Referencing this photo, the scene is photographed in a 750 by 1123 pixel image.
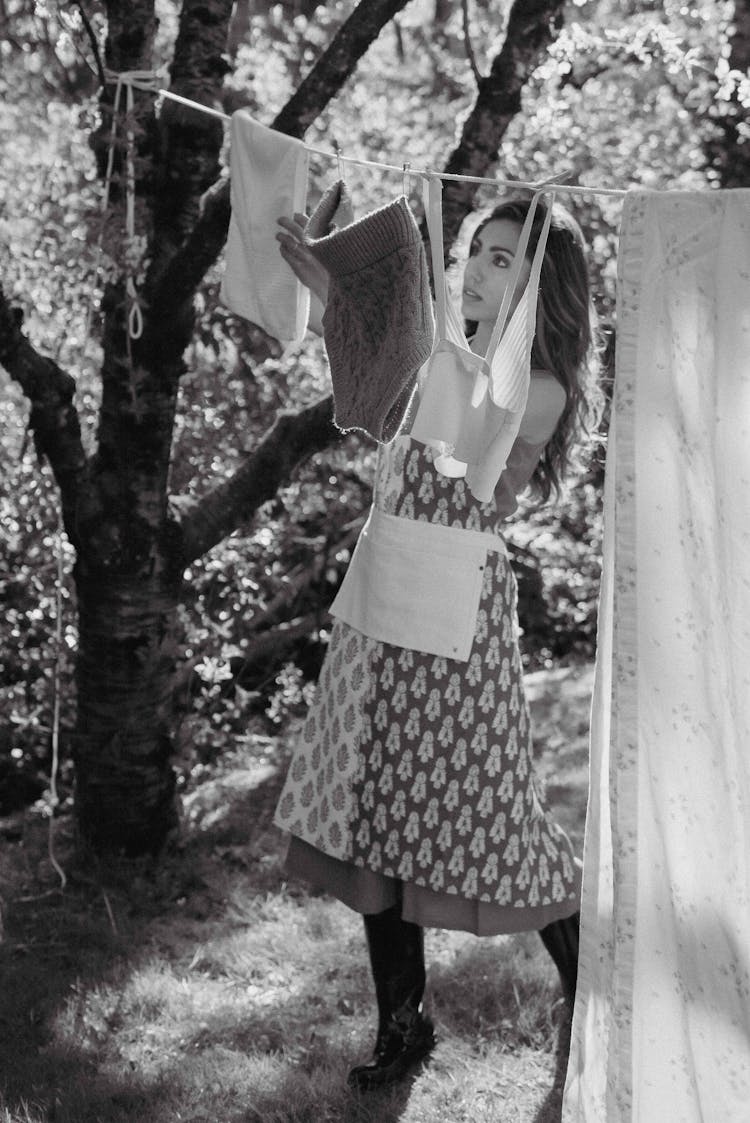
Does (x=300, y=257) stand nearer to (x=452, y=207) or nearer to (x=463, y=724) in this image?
(x=463, y=724)

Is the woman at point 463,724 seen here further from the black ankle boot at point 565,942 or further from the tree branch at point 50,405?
the tree branch at point 50,405

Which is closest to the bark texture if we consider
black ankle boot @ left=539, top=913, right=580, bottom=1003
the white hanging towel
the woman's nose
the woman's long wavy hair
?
the white hanging towel

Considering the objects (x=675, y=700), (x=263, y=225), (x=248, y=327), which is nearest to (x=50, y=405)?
(x=263, y=225)

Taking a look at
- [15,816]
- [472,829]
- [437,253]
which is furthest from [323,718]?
[15,816]

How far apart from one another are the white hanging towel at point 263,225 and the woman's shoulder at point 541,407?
478 mm

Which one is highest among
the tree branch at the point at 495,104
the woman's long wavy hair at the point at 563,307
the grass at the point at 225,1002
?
the tree branch at the point at 495,104

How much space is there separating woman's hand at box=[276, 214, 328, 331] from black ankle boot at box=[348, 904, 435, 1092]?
1.21 meters

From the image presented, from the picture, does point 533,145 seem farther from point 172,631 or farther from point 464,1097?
point 464,1097

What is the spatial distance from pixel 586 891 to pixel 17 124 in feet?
14.1

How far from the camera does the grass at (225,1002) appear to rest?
7.81 ft

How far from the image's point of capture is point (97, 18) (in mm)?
3451

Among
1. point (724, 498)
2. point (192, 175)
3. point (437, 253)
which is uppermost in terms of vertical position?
point (192, 175)

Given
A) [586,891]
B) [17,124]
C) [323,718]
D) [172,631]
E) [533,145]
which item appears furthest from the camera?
[17,124]

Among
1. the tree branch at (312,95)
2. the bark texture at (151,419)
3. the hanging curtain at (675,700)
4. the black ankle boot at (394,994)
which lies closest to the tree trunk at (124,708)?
the bark texture at (151,419)
